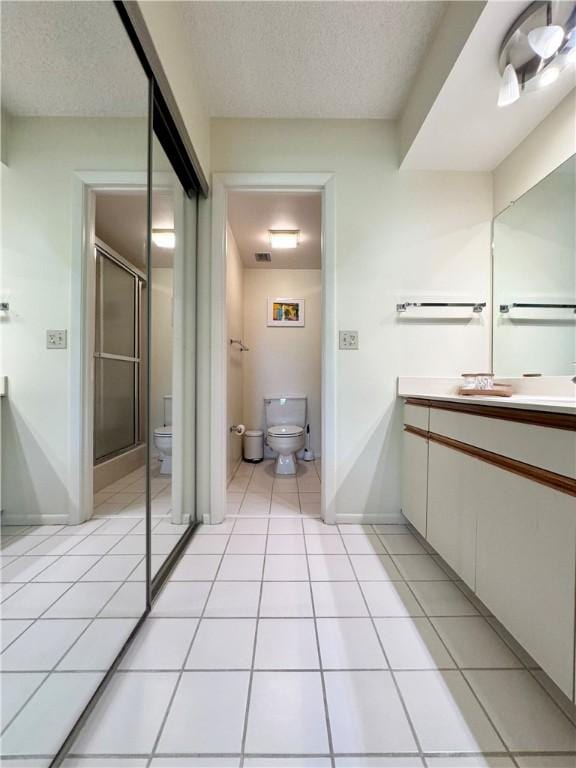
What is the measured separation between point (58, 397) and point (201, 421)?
109cm

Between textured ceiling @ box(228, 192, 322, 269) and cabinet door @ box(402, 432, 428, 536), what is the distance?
162 cm

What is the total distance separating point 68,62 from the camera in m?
0.83

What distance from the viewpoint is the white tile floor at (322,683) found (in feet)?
2.42

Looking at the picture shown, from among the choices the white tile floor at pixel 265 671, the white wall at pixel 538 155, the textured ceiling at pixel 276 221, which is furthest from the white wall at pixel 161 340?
the white wall at pixel 538 155

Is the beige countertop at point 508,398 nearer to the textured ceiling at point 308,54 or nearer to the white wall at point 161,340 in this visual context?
the white wall at point 161,340

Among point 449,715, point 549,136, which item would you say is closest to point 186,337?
point 449,715

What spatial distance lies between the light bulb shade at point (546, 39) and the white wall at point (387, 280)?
736 millimetres

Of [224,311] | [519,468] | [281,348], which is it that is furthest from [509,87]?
[281,348]

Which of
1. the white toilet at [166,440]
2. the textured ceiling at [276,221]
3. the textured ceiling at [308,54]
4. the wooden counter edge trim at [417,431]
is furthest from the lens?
the textured ceiling at [276,221]

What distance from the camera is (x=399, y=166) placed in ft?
6.20

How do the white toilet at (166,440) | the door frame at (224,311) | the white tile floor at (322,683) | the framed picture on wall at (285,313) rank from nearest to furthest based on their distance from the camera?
1. the white tile floor at (322,683)
2. the white toilet at (166,440)
3. the door frame at (224,311)
4. the framed picture on wall at (285,313)

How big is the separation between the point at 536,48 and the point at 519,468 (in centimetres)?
153

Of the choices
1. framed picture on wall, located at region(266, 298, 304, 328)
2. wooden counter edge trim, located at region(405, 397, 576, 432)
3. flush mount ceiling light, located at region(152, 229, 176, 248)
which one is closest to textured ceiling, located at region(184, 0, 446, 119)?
flush mount ceiling light, located at region(152, 229, 176, 248)

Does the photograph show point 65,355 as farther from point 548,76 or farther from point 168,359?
point 548,76
